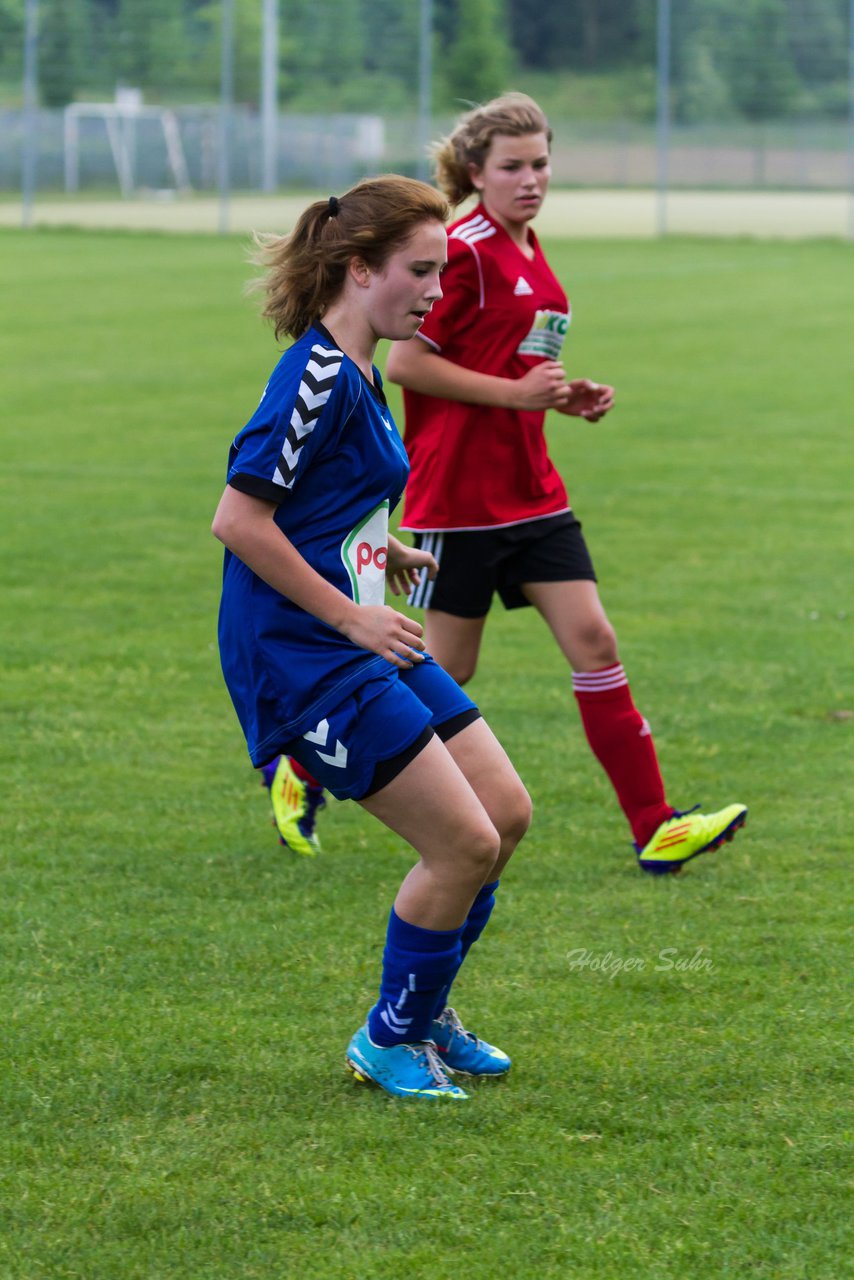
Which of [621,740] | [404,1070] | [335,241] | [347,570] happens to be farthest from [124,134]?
[404,1070]

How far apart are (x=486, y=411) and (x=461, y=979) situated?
162 cm

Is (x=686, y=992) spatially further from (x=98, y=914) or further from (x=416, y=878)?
(x=98, y=914)

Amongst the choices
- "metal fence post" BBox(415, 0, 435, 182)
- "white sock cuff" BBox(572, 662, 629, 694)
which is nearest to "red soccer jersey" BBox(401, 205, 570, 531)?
"white sock cuff" BBox(572, 662, 629, 694)

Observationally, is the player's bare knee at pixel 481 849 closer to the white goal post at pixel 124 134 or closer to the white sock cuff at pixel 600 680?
the white sock cuff at pixel 600 680

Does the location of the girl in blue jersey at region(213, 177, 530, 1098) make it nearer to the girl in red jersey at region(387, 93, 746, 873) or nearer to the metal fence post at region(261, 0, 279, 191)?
the girl in red jersey at region(387, 93, 746, 873)

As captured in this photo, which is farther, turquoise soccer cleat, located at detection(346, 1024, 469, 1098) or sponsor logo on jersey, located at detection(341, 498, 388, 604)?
turquoise soccer cleat, located at detection(346, 1024, 469, 1098)

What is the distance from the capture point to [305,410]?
10.9 ft

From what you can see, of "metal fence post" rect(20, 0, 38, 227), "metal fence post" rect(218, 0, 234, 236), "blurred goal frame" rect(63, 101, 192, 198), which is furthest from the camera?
"blurred goal frame" rect(63, 101, 192, 198)

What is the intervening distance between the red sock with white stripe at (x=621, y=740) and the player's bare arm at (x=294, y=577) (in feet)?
6.05

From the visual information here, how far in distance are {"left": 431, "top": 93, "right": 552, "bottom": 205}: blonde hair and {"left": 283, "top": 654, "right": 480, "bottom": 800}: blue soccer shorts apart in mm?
2001

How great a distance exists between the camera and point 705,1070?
3.82 m

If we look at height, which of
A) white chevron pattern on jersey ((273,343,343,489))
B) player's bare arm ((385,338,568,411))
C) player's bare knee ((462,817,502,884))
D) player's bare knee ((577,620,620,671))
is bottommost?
player's bare knee ((577,620,620,671))

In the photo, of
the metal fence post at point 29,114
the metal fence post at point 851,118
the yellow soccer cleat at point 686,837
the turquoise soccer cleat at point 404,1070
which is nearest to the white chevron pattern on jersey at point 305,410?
the turquoise soccer cleat at point 404,1070

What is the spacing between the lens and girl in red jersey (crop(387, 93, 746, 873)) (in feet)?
16.4
